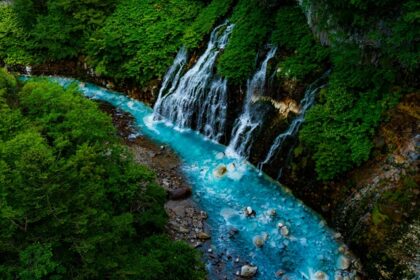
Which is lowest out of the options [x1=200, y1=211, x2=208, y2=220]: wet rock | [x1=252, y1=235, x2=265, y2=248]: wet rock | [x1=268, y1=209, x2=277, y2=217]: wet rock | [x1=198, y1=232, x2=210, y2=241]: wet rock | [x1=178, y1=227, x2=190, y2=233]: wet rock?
[x1=178, y1=227, x2=190, y2=233]: wet rock

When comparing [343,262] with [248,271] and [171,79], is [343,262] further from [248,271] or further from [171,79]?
[171,79]

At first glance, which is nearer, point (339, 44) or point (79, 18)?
point (339, 44)

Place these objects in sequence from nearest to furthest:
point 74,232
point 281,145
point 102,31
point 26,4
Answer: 1. point 74,232
2. point 281,145
3. point 102,31
4. point 26,4

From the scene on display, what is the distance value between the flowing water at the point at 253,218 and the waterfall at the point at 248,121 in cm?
41

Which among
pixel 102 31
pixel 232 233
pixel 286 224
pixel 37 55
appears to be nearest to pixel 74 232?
pixel 232 233

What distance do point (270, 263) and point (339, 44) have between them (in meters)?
5.68

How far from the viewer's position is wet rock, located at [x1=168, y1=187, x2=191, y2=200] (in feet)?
35.6

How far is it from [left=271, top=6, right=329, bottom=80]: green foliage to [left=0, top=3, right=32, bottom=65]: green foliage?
12059mm

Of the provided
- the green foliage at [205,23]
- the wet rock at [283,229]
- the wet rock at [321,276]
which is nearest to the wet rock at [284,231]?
the wet rock at [283,229]

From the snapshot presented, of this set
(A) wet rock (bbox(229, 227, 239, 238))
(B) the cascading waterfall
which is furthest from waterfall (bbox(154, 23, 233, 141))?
(A) wet rock (bbox(229, 227, 239, 238))

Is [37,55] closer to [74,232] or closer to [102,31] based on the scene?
[102,31]

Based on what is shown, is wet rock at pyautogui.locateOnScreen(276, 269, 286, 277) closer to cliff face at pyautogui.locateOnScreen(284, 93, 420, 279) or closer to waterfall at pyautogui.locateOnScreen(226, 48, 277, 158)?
cliff face at pyautogui.locateOnScreen(284, 93, 420, 279)

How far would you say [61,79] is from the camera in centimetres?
1794

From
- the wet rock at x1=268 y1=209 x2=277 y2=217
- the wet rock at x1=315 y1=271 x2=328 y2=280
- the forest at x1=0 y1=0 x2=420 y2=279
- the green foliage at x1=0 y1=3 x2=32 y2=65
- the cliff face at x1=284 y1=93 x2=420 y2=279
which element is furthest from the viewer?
the green foliage at x1=0 y1=3 x2=32 y2=65
